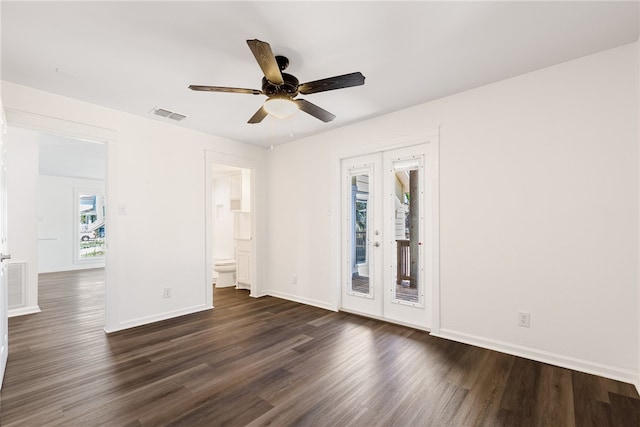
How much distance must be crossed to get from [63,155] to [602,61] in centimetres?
816

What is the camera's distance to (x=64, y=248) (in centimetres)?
803

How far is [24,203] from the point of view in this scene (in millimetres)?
4363

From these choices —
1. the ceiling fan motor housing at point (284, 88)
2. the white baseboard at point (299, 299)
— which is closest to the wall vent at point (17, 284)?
the white baseboard at point (299, 299)

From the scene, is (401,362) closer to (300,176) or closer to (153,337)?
(153,337)

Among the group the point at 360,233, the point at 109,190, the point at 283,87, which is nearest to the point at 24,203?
the point at 109,190

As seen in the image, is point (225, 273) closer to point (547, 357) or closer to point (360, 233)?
point (360, 233)

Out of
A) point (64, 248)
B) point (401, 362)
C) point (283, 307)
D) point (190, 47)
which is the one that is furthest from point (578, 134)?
point (64, 248)

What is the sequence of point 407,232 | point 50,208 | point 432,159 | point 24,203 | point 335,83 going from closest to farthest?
point 335,83 → point 432,159 → point 407,232 → point 24,203 → point 50,208

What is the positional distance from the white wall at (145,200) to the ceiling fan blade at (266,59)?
246cm

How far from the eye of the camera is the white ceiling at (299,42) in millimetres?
1939

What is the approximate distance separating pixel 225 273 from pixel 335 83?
15.4ft

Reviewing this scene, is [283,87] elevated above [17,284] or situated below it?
above

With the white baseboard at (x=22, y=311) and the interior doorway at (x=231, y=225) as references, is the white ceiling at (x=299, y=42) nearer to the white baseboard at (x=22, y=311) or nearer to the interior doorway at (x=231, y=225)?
the interior doorway at (x=231, y=225)

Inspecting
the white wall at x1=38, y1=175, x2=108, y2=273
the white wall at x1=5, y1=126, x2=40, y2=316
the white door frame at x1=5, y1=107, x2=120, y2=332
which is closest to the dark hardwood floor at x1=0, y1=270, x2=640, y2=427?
the white door frame at x1=5, y1=107, x2=120, y2=332
